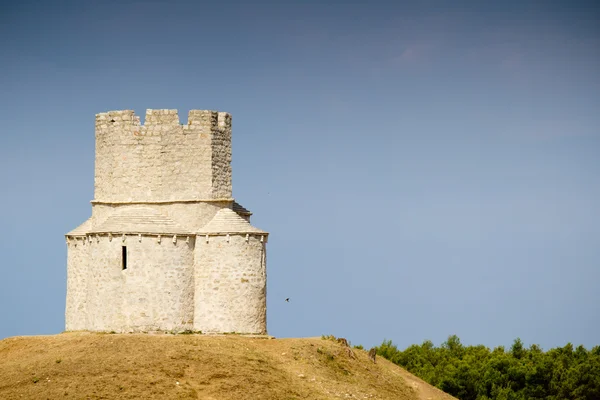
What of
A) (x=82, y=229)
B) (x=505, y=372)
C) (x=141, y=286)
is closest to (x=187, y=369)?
(x=141, y=286)

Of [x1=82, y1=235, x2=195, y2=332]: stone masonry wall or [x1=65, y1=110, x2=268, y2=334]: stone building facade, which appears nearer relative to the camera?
[x1=82, y1=235, x2=195, y2=332]: stone masonry wall

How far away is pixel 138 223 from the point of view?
1610 inches

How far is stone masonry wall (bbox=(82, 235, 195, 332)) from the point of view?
40.1 meters

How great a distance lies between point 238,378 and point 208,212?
10048mm

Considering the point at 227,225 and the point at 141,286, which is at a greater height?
the point at 227,225

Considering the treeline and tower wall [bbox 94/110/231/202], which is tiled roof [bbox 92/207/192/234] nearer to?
tower wall [bbox 94/110/231/202]

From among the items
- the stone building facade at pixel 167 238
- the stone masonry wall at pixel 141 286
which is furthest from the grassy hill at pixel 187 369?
the stone building facade at pixel 167 238

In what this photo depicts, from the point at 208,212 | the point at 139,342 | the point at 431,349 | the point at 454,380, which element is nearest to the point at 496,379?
the point at 454,380

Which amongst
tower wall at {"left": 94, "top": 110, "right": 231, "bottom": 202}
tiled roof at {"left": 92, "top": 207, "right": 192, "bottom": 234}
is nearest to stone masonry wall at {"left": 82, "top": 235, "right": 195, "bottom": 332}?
tiled roof at {"left": 92, "top": 207, "right": 192, "bottom": 234}

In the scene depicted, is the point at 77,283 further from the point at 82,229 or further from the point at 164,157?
the point at 164,157

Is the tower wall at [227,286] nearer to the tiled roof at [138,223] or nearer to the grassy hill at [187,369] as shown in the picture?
the grassy hill at [187,369]

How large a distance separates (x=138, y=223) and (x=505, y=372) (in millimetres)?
20601

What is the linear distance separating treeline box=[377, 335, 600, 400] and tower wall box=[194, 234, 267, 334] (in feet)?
38.9

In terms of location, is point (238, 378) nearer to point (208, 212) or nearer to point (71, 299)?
point (208, 212)
